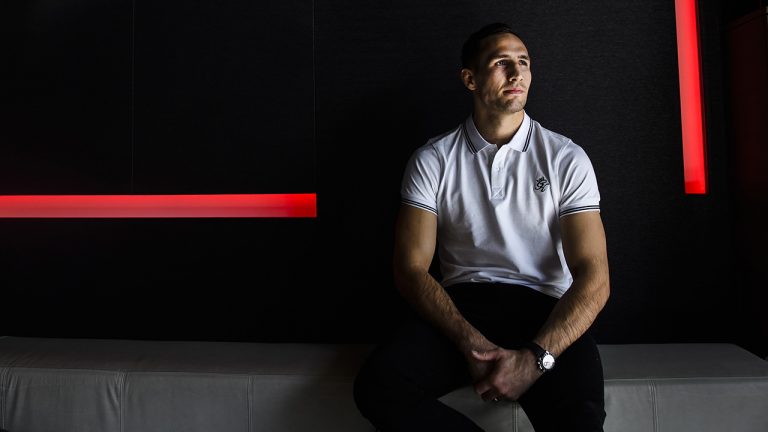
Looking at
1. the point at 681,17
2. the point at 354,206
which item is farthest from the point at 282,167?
the point at 681,17

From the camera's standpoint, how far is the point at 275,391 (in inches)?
63.2

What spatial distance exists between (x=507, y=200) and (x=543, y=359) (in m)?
0.50

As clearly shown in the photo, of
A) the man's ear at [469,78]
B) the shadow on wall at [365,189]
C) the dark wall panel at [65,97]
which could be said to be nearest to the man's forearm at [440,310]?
the shadow on wall at [365,189]

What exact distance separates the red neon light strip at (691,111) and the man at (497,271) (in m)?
0.70

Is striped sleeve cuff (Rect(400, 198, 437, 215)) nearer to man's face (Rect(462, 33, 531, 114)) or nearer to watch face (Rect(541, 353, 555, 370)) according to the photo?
man's face (Rect(462, 33, 531, 114))

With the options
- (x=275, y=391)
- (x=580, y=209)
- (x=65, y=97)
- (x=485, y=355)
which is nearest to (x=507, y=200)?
(x=580, y=209)

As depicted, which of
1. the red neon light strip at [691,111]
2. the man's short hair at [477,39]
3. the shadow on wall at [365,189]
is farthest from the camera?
the shadow on wall at [365,189]

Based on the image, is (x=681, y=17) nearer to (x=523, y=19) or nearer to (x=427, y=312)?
(x=523, y=19)

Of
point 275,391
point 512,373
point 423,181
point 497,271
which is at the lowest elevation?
point 275,391

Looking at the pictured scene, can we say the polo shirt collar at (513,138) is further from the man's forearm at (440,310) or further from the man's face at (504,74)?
the man's forearm at (440,310)

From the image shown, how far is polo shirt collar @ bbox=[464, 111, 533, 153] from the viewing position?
1.65m

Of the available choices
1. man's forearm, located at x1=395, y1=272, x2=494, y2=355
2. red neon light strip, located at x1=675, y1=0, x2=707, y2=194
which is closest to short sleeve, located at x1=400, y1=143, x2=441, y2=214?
man's forearm, located at x1=395, y1=272, x2=494, y2=355

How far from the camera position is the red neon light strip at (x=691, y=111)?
6.60 ft

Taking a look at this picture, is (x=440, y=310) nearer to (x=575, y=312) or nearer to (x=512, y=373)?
(x=512, y=373)
